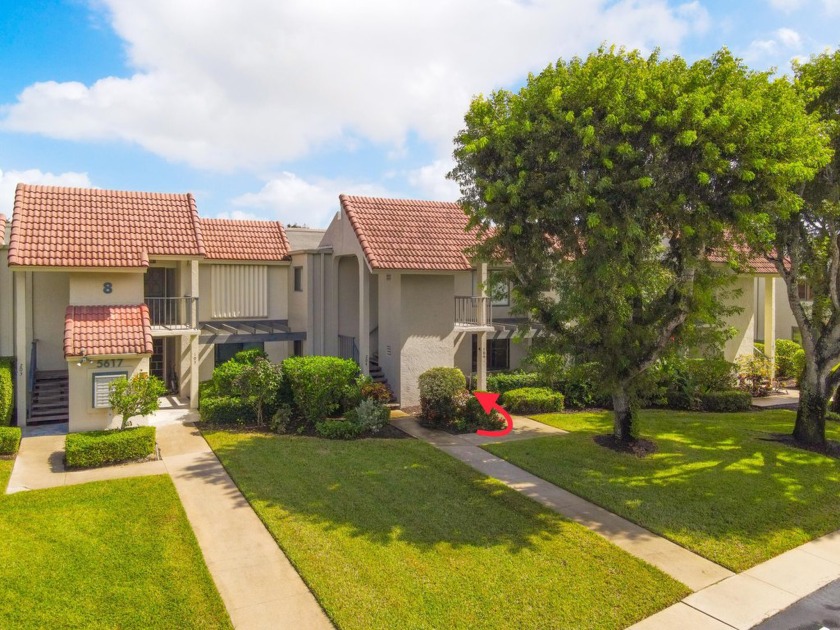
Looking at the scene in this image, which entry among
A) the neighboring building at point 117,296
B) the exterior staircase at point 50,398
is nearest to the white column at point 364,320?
the neighboring building at point 117,296

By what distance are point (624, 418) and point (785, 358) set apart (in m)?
16.6

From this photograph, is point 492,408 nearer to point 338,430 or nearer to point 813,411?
point 338,430

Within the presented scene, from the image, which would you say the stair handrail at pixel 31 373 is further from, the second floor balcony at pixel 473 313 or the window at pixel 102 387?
the second floor balcony at pixel 473 313

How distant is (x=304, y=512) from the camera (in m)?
11.8

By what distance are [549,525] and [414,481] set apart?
331 cm

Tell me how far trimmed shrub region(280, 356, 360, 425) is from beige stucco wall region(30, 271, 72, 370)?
7587 mm

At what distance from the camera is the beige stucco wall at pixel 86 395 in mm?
16500

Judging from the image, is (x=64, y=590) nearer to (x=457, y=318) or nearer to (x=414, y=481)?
(x=414, y=481)

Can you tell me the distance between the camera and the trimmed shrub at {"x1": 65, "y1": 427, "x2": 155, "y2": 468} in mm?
14125

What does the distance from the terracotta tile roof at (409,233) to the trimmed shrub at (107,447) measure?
27.3 feet

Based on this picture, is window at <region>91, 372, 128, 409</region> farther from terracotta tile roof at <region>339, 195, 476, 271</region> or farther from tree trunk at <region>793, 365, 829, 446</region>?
tree trunk at <region>793, 365, 829, 446</region>

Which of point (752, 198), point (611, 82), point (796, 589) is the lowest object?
point (796, 589)

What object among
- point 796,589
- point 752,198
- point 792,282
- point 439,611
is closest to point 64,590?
point 439,611

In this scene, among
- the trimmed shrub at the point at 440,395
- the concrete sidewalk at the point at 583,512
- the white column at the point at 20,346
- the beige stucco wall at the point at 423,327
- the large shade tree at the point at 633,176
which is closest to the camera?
the concrete sidewalk at the point at 583,512
